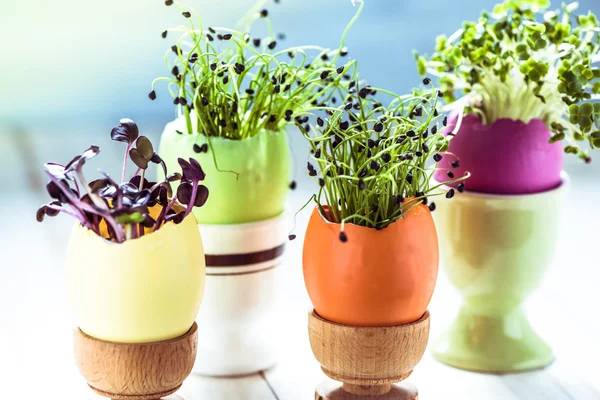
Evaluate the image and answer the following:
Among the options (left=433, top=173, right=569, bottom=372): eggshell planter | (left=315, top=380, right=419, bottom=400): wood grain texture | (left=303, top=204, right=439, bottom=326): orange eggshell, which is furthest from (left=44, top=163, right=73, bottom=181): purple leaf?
(left=433, top=173, right=569, bottom=372): eggshell planter

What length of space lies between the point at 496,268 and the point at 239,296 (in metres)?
0.32

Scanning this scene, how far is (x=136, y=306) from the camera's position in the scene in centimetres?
75

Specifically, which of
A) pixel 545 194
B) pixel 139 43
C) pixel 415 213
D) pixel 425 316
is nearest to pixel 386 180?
pixel 415 213

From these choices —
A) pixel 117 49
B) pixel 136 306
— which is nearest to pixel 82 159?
pixel 136 306

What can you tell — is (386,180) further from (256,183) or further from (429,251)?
(256,183)

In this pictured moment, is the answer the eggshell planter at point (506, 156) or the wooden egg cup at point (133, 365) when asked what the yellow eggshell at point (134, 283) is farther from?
the eggshell planter at point (506, 156)

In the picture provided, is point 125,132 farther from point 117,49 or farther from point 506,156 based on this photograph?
point 117,49

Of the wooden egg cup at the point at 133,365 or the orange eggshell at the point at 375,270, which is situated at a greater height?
the orange eggshell at the point at 375,270

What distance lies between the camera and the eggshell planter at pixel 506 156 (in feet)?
3.21

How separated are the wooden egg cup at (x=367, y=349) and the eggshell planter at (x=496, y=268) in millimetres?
167

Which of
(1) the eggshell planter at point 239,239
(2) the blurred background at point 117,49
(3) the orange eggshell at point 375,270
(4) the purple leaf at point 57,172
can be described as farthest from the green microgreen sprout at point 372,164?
(2) the blurred background at point 117,49

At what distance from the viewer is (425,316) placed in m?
0.86

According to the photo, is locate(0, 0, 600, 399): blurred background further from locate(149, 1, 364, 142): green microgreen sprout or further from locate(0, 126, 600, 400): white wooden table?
locate(149, 1, 364, 142): green microgreen sprout

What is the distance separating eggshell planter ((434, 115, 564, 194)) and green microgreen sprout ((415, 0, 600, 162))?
21 millimetres
